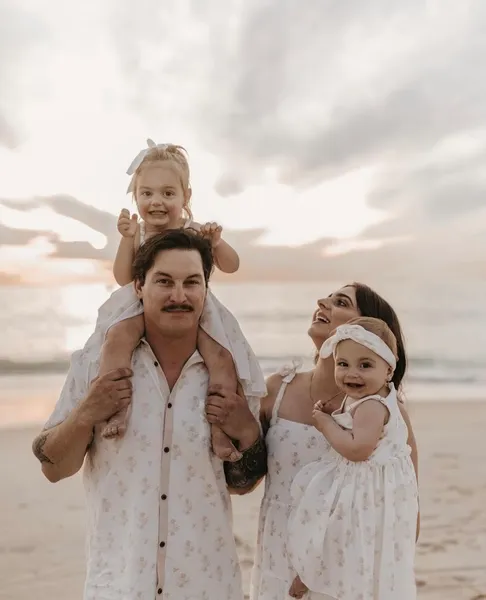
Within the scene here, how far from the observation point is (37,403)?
546 inches

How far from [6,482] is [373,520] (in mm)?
7168

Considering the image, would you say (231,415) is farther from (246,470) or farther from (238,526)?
(238,526)

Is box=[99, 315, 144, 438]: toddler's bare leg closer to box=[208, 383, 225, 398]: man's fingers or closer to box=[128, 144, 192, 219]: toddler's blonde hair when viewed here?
box=[208, 383, 225, 398]: man's fingers

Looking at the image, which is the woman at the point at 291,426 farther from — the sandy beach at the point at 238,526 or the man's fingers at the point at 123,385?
the sandy beach at the point at 238,526

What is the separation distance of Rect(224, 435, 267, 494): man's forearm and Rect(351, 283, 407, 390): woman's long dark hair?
34.6 inches

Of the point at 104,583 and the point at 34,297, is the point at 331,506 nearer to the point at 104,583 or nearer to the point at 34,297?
the point at 104,583

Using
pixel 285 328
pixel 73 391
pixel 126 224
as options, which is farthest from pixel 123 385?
pixel 285 328

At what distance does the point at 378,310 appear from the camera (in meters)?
3.57

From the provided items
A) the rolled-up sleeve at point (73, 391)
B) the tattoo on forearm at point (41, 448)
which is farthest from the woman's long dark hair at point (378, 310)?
the tattoo on forearm at point (41, 448)

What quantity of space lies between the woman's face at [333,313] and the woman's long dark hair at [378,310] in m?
0.03

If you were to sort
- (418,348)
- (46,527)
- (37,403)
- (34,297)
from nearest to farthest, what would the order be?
1. (46,527)
2. (37,403)
3. (418,348)
4. (34,297)

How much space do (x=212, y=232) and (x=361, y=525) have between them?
1.60 m

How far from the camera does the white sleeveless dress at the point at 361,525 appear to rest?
9.53ft

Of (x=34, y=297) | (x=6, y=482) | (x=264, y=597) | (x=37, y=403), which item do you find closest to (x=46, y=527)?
(x=6, y=482)
